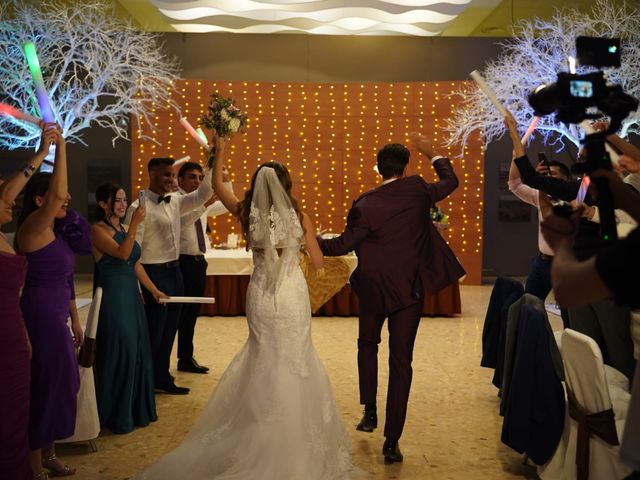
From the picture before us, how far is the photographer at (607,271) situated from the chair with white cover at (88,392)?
2.87m

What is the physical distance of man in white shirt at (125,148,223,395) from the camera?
498cm

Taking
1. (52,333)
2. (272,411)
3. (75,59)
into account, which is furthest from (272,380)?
(75,59)

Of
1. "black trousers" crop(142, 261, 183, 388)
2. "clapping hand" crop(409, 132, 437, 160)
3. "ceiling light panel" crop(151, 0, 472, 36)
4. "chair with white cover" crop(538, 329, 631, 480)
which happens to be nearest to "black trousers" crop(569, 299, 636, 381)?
"chair with white cover" crop(538, 329, 631, 480)

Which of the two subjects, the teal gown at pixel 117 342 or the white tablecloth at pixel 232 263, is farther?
the white tablecloth at pixel 232 263

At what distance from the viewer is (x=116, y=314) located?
4242 millimetres

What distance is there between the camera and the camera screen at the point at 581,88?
1.93m

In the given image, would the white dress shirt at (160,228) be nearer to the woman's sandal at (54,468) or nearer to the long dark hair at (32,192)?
the long dark hair at (32,192)

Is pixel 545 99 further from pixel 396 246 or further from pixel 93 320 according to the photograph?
pixel 93 320

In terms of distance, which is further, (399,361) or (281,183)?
(399,361)

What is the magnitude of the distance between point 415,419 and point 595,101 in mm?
3210

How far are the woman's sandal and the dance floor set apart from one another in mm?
50

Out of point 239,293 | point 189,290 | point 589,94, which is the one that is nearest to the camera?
point 589,94

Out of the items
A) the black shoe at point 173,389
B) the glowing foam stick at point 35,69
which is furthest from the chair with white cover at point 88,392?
the glowing foam stick at point 35,69

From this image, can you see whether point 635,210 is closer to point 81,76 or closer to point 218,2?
point 218,2
